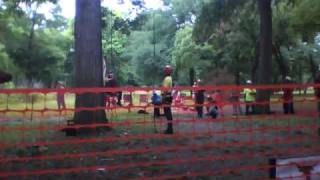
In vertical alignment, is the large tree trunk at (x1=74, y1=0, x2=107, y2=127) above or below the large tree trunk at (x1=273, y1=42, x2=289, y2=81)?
below

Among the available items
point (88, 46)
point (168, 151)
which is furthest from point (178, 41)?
point (168, 151)

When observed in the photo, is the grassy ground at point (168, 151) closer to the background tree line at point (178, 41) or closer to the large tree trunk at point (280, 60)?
the background tree line at point (178, 41)

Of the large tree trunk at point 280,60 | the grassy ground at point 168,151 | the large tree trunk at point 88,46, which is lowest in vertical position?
the grassy ground at point 168,151

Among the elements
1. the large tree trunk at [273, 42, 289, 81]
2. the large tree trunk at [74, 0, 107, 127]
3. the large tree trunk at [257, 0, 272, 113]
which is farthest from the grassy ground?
the large tree trunk at [273, 42, 289, 81]

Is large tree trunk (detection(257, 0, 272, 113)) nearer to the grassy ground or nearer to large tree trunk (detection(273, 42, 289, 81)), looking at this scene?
the grassy ground

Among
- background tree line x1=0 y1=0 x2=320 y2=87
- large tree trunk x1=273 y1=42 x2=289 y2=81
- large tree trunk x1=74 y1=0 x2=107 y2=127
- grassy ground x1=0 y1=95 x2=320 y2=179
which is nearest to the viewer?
grassy ground x1=0 y1=95 x2=320 y2=179

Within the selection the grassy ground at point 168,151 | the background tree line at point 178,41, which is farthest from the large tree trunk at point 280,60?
the grassy ground at point 168,151

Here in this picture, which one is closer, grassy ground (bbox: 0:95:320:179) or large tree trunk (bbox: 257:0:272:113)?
grassy ground (bbox: 0:95:320:179)

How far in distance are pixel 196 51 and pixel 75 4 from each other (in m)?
39.6

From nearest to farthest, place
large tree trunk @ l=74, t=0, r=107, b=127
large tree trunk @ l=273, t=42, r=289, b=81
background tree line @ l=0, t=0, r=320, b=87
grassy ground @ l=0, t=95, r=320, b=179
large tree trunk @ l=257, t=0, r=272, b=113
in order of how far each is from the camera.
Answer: grassy ground @ l=0, t=95, r=320, b=179 < large tree trunk @ l=74, t=0, r=107, b=127 < large tree trunk @ l=257, t=0, r=272, b=113 < background tree line @ l=0, t=0, r=320, b=87 < large tree trunk @ l=273, t=42, r=289, b=81

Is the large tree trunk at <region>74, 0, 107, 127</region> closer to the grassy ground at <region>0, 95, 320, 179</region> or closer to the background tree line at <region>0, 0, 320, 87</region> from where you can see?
the grassy ground at <region>0, 95, 320, 179</region>

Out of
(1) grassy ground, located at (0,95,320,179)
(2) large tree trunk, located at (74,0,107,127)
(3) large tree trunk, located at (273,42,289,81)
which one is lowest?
(1) grassy ground, located at (0,95,320,179)

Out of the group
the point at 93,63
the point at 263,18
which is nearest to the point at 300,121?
the point at 93,63

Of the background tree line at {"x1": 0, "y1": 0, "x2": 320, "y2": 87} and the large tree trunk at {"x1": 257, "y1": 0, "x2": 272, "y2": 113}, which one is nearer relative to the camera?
the large tree trunk at {"x1": 257, "y1": 0, "x2": 272, "y2": 113}
